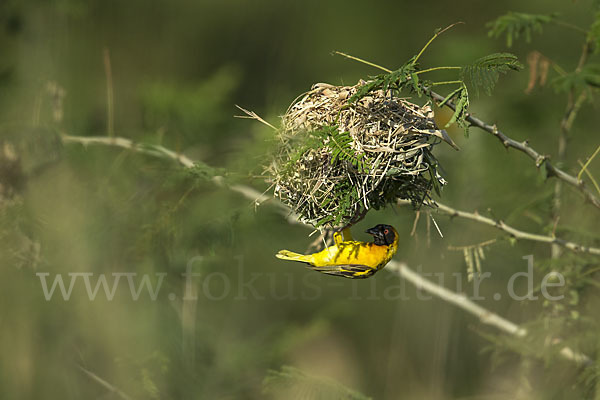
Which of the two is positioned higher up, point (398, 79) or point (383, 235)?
point (398, 79)

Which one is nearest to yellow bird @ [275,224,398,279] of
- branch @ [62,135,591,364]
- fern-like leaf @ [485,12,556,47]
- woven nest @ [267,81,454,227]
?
woven nest @ [267,81,454,227]

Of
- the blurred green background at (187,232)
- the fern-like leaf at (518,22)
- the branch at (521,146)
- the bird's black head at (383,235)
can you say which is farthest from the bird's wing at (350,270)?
the fern-like leaf at (518,22)

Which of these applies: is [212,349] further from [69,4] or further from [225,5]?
[225,5]

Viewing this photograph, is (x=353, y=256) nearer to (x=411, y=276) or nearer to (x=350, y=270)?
(x=350, y=270)

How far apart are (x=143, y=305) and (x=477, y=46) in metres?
4.30

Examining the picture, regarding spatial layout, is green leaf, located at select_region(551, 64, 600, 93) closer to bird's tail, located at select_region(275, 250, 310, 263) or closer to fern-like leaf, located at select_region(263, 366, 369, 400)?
bird's tail, located at select_region(275, 250, 310, 263)

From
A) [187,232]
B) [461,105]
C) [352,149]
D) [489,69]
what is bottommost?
[187,232]

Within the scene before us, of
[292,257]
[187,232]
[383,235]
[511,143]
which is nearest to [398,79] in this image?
[511,143]

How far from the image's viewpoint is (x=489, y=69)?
8.38 feet

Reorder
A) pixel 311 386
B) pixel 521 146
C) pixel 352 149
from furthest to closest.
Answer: pixel 311 386 → pixel 521 146 → pixel 352 149

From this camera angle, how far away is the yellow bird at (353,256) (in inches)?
123

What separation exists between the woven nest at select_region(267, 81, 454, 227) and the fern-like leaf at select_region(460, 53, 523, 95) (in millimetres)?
287

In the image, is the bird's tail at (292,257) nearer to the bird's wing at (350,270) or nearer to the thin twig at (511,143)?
the bird's wing at (350,270)

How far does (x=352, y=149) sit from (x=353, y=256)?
644mm
